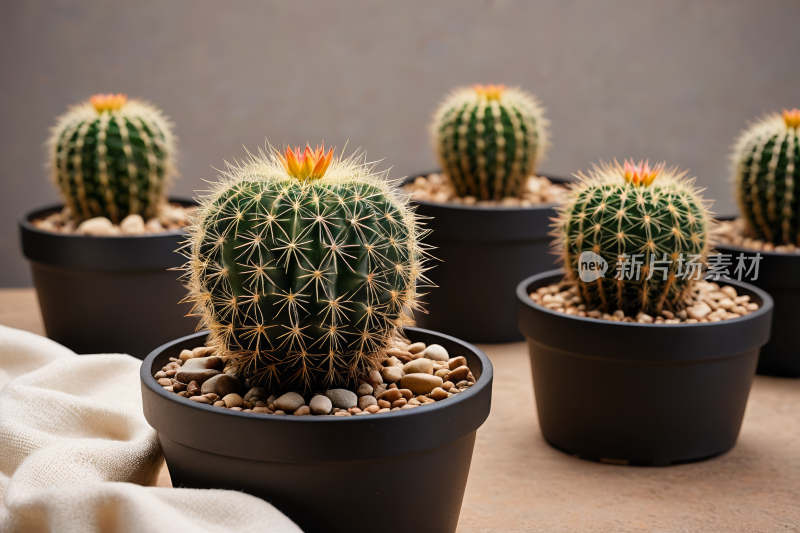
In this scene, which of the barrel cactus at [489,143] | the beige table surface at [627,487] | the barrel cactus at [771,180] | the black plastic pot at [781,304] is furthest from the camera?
the barrel cactus at [489,143]

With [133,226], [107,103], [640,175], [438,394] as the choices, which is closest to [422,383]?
[438,394]

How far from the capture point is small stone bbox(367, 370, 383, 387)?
150cm

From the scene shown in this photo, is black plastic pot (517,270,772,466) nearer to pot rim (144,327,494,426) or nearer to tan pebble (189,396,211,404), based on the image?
pot rim (144,327,494,426)

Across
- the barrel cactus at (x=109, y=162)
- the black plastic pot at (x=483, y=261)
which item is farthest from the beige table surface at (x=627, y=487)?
the barrel cactus at (x=109, y=162)

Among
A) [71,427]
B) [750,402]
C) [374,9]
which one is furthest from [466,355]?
[374,9]

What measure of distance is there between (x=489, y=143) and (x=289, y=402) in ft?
6.20

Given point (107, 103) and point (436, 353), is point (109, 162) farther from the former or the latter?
point (436, 353)

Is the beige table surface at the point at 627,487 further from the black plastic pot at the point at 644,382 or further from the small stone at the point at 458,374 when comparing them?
the small stone at the point at 458,374

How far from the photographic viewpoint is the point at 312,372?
1.44 meters

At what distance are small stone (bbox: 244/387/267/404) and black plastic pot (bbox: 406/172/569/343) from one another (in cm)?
143

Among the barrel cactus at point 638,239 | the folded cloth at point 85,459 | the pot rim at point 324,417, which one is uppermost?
the barrel cactus at point 638,239

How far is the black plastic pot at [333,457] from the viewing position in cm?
125

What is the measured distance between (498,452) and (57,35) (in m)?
3.14

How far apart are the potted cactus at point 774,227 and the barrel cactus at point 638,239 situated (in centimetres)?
66
